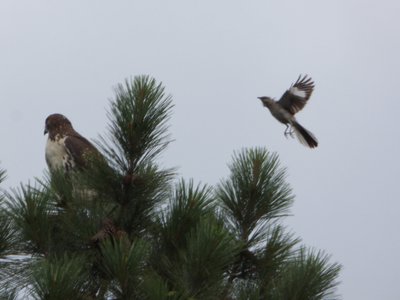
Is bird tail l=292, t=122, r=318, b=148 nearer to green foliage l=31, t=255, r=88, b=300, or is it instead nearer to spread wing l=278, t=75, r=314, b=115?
spread wing l=278, t=75, r=314, b=115

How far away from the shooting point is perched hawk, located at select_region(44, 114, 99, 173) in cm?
895

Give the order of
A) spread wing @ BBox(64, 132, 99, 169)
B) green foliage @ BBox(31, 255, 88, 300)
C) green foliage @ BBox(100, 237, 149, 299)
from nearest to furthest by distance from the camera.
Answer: green foliage @ BBox(31, 255, 88, 300), green foliage @ BBox(100, 237, 149, 299), spread wing @ BBox(64, 132, 99, 169)

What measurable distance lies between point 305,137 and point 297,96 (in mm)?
535

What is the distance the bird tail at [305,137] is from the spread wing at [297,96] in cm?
30

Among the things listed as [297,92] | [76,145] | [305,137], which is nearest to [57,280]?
[76,145]

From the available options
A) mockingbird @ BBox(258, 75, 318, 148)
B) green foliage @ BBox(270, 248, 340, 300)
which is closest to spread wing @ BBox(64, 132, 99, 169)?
mockingbird @ BBox(258, 75, 318, 148)

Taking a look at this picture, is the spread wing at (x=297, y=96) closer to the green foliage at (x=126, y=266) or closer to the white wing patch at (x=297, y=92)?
the white wing patch at (x=297, y=92)

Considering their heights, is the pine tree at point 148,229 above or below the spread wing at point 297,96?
below

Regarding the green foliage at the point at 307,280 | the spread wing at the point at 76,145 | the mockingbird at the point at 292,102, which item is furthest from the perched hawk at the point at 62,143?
the green foliage at the point at 307,280

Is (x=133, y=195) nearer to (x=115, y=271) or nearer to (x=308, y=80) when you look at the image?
(x=115, y=271)

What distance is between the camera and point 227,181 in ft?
20.6

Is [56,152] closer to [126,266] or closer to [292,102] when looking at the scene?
[292,102]

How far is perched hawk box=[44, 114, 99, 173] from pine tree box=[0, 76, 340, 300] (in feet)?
8.61

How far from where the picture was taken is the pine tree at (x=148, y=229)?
17.0 ft
